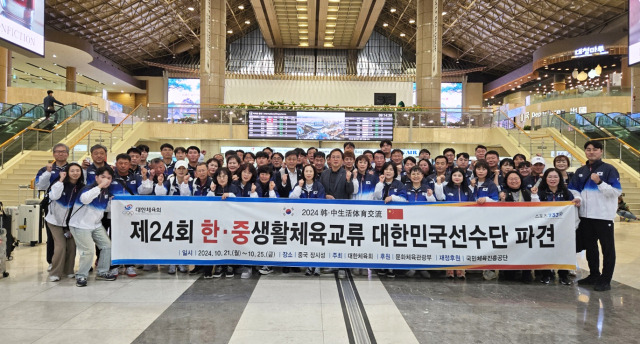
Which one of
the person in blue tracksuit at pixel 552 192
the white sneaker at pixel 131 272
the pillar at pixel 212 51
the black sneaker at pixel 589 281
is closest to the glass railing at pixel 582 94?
the pillar at pixel 212 51

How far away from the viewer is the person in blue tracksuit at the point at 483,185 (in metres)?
5.61

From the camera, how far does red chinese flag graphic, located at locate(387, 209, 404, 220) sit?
5355 millimetres

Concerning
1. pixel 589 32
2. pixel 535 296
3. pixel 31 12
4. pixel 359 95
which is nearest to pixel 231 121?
pixel 31 12

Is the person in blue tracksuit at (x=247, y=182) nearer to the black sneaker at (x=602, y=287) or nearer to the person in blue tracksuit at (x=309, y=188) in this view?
the person in blue tracksuit at (x=309, y=188)

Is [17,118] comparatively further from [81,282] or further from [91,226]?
[81,282]

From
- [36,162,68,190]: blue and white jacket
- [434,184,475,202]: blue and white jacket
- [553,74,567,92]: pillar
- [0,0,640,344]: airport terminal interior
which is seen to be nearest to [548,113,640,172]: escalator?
[0,0,640,344]: airport terminal interior

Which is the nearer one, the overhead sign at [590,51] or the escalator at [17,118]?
the escalator at [17,118]

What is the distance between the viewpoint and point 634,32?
28.3 ft

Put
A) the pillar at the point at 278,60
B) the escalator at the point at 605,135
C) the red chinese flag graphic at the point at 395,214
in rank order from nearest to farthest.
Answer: the red chinese flag graphic at the point at 395,214, the escalator at the point at 605,135, the pillar at the point at 278,60

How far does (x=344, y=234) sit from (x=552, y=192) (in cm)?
285

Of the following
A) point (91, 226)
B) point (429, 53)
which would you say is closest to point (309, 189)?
point (91, 226)

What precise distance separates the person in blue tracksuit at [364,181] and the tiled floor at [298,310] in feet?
3.83

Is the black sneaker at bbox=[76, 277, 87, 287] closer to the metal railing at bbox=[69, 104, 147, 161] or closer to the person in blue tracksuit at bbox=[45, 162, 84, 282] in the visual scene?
the person in blue tracksuit at bbox=[45, 162, 84, 282]

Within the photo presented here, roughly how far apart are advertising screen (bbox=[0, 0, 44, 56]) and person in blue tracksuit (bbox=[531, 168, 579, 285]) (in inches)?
356
